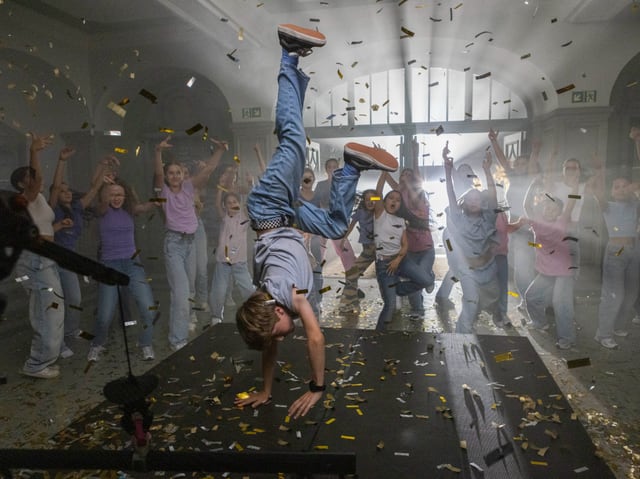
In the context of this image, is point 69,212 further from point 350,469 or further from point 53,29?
point 350,469

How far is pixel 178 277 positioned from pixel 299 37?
245cm

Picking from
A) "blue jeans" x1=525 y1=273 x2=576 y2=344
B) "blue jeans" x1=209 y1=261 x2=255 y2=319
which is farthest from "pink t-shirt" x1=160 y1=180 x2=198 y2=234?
"blue jeans" x1=525 y1=273 x2=576 y2=344

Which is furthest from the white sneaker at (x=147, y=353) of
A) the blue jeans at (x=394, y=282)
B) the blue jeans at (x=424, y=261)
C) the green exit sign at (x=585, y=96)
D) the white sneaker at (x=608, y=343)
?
the green exit sign at (x=585, y=96)

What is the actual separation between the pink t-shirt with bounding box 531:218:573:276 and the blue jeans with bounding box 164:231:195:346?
3.05 meters

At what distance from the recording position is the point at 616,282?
4.01 m

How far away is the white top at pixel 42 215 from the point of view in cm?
338

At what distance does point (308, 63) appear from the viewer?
5.67m

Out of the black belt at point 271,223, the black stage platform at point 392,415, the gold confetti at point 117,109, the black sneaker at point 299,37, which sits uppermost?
the gold confetti at point 117,109

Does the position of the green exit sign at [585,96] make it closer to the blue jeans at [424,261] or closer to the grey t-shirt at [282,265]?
Answer: the blue jeans at [424,261]

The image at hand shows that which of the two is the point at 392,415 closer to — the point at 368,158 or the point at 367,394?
the point at 367,394

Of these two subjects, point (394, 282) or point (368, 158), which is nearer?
point (368, 158)

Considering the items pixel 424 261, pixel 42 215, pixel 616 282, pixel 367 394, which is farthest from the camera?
pixel 424 261

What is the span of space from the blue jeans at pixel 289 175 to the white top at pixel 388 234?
1956mm

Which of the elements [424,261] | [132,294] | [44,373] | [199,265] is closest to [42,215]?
[132,294]
